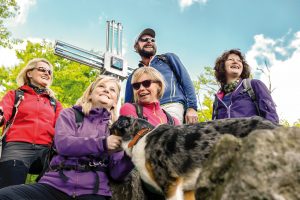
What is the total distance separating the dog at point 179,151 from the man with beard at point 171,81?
191cm

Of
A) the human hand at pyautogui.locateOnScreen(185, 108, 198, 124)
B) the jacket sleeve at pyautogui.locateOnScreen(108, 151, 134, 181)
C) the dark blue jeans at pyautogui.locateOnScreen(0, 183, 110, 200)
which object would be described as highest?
the human hand at pyautogui.locateOnScreen(185, 108, 198, 124)

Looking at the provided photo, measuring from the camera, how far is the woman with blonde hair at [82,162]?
312 cm

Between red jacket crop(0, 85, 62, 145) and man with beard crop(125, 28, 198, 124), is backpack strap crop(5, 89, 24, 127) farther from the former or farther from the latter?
man with beard crop(125, 28, 198, 124)

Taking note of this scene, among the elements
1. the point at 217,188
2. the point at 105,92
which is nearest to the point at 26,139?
the point at 105,92

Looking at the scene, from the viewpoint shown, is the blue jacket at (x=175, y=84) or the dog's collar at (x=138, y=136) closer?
the dog's collar at (x=138, y=136)

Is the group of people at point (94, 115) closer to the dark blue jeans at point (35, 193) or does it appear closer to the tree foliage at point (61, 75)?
the dark blue jeans at point (35, 193)

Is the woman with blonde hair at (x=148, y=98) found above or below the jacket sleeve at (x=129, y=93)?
below

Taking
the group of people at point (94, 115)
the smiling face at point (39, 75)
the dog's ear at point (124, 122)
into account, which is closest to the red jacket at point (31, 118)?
the group of people at point (94, 115)

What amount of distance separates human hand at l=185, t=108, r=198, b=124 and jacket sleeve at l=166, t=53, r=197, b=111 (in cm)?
9

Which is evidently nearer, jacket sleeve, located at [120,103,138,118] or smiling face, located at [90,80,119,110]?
smiling face, located at [90,80,119,110]

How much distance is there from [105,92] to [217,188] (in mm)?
2481

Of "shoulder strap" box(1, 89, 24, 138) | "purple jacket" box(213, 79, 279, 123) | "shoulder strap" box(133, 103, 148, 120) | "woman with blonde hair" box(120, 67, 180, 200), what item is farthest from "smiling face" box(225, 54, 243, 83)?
"shoulder strap" box(1, 89, 24, 138)

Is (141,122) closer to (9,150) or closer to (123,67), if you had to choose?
(9,150)

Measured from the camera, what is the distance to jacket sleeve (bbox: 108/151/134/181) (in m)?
3.42
